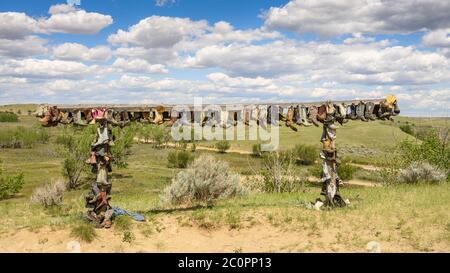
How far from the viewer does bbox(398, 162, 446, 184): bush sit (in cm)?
1986

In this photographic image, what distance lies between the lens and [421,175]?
66.6 feet

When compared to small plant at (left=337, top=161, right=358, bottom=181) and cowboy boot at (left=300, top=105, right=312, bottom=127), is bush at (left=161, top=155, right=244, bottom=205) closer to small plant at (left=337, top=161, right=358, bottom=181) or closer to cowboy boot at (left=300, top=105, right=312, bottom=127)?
cowboy boot at (left=300, top=105, right=312, bottom=127)

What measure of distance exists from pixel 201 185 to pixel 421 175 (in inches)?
441

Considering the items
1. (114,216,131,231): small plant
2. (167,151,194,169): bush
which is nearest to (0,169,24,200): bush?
(167,151,194,169): bush

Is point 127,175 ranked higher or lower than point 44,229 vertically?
lower

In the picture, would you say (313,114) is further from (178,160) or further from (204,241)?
(178,160)

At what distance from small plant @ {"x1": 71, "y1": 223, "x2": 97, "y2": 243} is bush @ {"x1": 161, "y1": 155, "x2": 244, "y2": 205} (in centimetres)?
484

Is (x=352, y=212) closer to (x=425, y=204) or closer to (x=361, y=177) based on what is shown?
(x=425, y=204)

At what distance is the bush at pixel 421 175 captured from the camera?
19.9 metres

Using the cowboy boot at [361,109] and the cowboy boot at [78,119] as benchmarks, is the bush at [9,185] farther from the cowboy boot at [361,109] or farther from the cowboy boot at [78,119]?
the cowboy boot at [361,109]

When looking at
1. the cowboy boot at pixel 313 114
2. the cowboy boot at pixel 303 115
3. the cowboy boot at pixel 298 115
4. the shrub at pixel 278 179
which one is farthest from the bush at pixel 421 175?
the cowboy boot at pixel 298 115

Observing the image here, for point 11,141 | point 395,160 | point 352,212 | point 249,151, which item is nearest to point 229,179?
point 352,212

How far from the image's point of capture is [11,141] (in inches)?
3250
